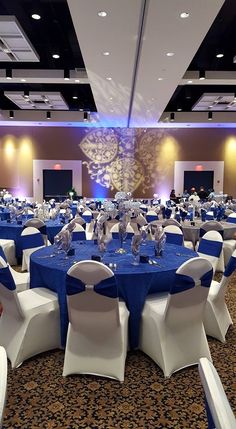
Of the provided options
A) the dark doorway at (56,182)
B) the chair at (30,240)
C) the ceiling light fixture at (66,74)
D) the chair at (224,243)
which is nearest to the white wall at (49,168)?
the dark doorway at (56,182)

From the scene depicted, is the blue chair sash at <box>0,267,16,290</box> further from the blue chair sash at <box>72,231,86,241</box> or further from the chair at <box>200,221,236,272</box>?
the chair at <box>200,221,236,272</box>

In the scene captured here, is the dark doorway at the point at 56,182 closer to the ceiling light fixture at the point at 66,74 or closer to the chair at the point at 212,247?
the ceiling light fixture at the point at 66,74

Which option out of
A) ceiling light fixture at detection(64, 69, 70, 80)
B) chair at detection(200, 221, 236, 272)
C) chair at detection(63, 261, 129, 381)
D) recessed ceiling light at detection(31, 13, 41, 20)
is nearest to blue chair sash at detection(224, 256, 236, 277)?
chair at detection(63, 261, 129, 381)

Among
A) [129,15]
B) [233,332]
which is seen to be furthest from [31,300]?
[129,15]

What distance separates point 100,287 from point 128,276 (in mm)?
453

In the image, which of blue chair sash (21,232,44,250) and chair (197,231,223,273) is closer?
chair (197,231,223,273)

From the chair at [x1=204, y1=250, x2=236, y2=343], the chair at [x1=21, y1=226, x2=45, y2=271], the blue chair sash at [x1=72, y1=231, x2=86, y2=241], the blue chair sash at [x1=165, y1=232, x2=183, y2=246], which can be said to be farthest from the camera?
the blue chair sash at [x1=72, y1=231, x2=86, y2=241]

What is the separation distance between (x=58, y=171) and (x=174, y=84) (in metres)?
9.21

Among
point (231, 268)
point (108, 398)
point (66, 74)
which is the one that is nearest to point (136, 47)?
point (66, 74)

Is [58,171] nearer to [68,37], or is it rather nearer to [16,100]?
[16,100]

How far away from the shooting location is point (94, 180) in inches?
691

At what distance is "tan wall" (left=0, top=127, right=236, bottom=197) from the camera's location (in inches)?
679

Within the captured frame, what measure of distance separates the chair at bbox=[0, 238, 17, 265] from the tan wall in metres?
11.3

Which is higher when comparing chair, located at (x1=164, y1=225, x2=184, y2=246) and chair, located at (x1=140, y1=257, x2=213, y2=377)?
chair, located at (x1=164, y1=225, x2=184, y2=246)
